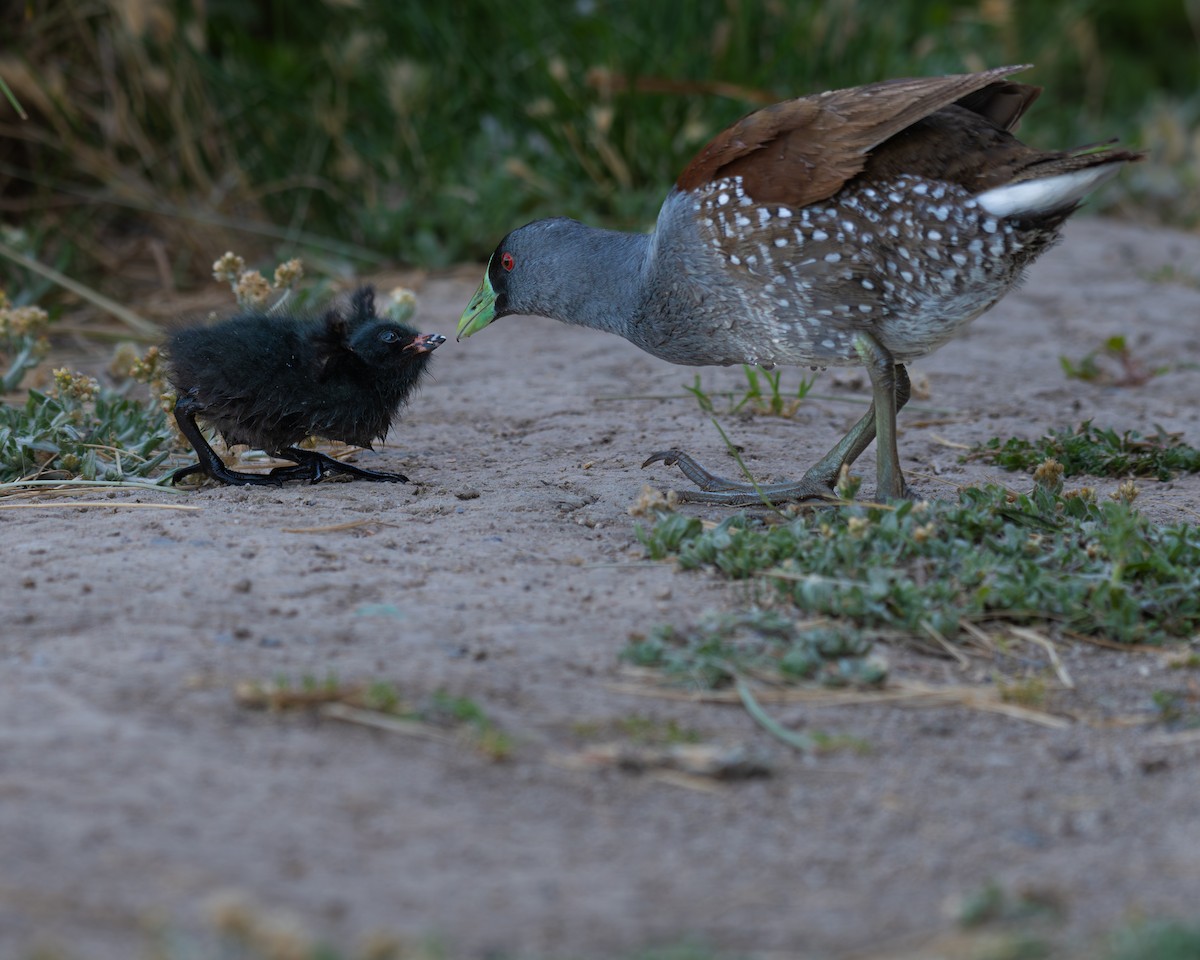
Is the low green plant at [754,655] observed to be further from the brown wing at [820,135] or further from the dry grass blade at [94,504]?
the dry grass blade at [94,504]

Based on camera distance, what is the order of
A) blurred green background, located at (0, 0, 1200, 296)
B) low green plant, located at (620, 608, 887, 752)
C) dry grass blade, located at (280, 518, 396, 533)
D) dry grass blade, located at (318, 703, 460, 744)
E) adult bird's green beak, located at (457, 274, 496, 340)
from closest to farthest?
dry grass blade, located at (318, 703, 460, 744)
low green plant, located at (620, 608, 887, 752)
dry grass blade, located at (280, 518, 396, 533)
adult bird's green beak, located at (457, 274, 496, 340)
blurred green background, located at (0, 0, 1200, 296)

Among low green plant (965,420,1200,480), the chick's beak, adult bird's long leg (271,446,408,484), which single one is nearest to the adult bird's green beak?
the chick's beak

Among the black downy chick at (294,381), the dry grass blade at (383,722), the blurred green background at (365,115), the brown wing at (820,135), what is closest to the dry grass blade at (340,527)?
the black downy chick at (294,381)

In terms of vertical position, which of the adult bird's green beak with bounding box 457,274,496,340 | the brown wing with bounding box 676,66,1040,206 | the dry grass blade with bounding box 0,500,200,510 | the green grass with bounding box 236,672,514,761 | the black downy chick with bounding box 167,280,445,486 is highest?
the brown wing with bounding box 676,66,1040,206

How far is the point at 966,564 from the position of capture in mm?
3412

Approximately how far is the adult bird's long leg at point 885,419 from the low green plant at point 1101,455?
0.72 meters

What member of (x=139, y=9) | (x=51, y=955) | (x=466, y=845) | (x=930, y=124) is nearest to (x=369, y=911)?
(x=466, y=845)

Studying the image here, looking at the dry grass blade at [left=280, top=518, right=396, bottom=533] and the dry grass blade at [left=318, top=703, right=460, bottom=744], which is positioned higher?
the dry grass blade at [left=280, top=518, right=396, bottom=533]

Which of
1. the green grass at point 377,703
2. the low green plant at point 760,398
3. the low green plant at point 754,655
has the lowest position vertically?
the low green plant at point 754,655

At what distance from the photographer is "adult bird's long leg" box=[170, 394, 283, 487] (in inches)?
167

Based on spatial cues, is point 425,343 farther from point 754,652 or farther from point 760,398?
point 754,652

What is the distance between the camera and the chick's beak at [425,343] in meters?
4.49

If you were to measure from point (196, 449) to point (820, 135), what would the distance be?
205 cm

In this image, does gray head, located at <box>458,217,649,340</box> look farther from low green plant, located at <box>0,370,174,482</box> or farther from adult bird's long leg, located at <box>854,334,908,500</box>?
low green plant, located at <box>0,370,174,482</box>
